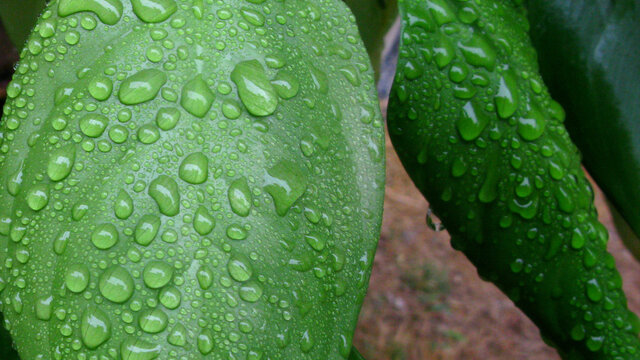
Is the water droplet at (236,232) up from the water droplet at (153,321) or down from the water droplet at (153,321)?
up

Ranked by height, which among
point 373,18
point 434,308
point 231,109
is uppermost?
point 231,109

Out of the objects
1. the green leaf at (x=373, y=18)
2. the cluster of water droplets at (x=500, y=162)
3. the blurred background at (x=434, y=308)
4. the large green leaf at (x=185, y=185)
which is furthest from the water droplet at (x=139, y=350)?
the blurred background at (x=434, y=308)

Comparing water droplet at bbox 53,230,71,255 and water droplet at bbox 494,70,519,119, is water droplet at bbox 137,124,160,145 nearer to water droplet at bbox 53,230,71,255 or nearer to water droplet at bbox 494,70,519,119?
water droplet at bbox 53,230,71,255

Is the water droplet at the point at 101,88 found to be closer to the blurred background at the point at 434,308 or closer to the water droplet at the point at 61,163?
the water droplet at the point at 61,163

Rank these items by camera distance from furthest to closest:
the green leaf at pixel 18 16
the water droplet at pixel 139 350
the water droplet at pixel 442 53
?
the green leaf at pixel 18 16 < the water droplet at pixel 442 53 < the water droplet at pixel 139 350

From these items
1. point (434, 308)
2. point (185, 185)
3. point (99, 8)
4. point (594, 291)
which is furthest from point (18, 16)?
point (434, 308)

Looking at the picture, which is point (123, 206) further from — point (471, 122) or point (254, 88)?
point (471, 122)

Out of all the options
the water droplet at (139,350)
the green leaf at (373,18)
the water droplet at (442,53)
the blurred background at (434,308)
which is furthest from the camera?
the blurred background at (434,308)
